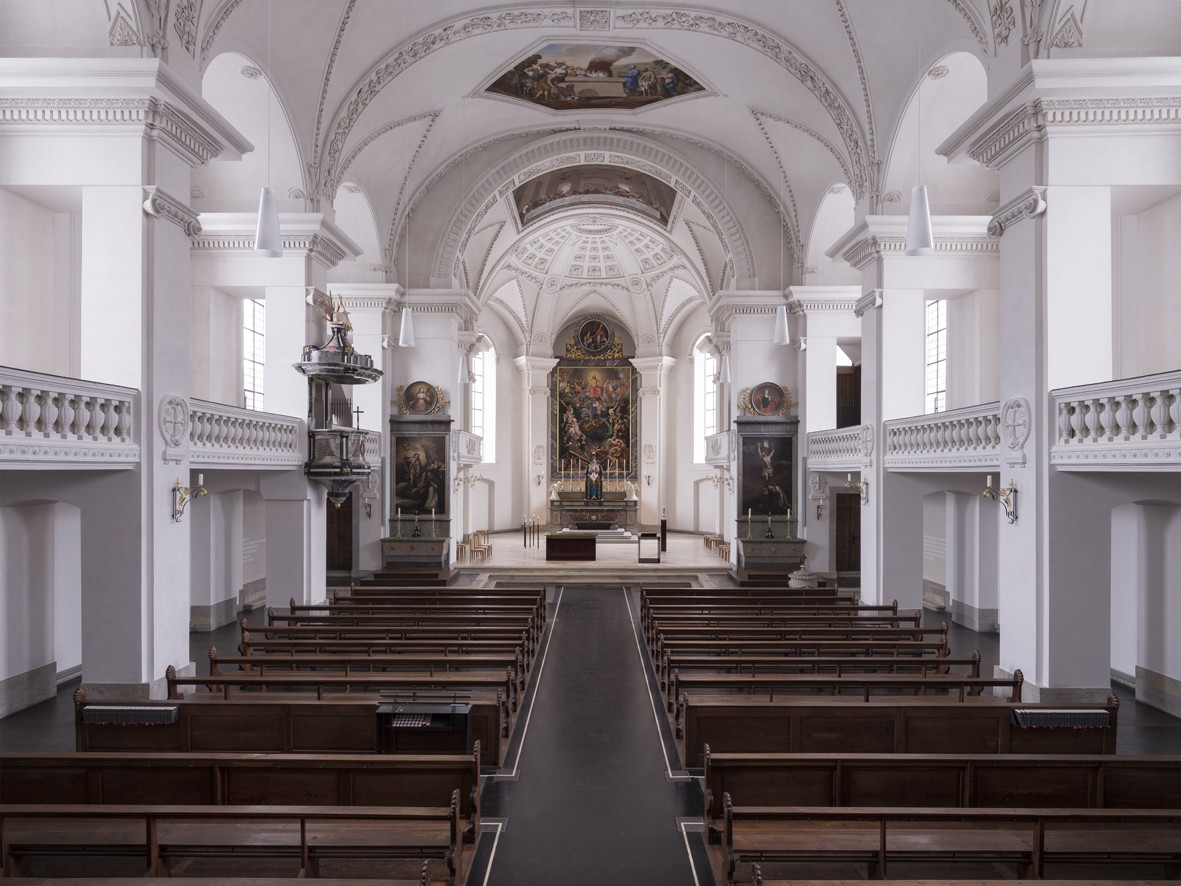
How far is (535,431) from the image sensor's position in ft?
113

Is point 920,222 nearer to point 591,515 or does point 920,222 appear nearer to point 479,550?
point 479,550

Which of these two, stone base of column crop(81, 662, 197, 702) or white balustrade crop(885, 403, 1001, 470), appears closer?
stone base of column crop(81, 662, 197, 702)

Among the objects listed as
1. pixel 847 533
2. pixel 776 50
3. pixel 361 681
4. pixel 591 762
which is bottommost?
pixel 591 762

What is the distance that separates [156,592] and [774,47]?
1327 cm

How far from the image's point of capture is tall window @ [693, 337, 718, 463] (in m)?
32.4

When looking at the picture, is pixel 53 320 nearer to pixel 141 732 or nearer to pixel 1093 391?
pixel 141 732

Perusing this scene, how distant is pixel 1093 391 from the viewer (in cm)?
884

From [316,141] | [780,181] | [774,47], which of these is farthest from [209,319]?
[780,181]

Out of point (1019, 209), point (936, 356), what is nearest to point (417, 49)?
point (1019, 209)

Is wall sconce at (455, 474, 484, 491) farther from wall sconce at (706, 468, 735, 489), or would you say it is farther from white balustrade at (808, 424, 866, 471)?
white balustrade at (808, 424, 866, 471)

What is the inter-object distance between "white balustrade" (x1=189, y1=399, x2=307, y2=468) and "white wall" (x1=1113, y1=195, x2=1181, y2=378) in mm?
12036

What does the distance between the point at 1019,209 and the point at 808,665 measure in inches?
232

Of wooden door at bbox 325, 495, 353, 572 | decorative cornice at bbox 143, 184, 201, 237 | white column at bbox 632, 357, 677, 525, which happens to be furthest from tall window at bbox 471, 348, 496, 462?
decorative cornice at bbox 143, 184, 201, 237

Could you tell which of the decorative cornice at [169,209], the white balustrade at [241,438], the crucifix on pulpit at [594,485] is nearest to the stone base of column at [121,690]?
the white balustrade at [241,438]
